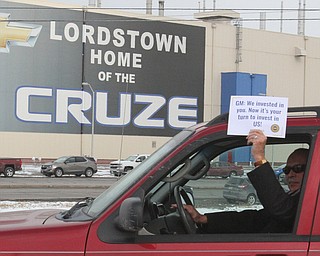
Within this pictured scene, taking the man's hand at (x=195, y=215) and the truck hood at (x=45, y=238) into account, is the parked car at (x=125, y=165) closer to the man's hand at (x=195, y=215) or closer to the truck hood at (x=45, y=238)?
the man's hand at (x=195, y=215)

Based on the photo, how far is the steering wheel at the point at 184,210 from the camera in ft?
13.5

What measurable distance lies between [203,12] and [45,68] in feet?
58.8

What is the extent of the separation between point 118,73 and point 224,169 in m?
52.8

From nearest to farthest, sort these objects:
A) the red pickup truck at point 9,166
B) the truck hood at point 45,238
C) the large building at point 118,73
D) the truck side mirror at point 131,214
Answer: the truck side mirror at point 131,214 < the truck hood at point 45,238 < the red pickup truck at point 9,166 < the large building at point 118,73

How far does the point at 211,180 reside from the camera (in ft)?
13.9

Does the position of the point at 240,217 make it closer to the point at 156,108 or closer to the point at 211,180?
the point at 211,180

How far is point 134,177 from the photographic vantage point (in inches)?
Result: 156

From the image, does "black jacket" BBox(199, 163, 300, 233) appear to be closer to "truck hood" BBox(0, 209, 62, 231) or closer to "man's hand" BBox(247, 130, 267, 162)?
"man's hand" BBox(247, 130, 267, 162)

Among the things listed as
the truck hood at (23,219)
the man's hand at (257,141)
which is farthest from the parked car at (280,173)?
the truck hood at (23,219)

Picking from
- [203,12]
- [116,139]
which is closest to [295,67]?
[203,12]

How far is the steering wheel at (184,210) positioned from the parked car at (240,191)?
249mm

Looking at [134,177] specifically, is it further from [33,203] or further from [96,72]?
[96,72]

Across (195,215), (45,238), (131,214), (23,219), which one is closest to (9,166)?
(23,219)

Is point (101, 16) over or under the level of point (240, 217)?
over
